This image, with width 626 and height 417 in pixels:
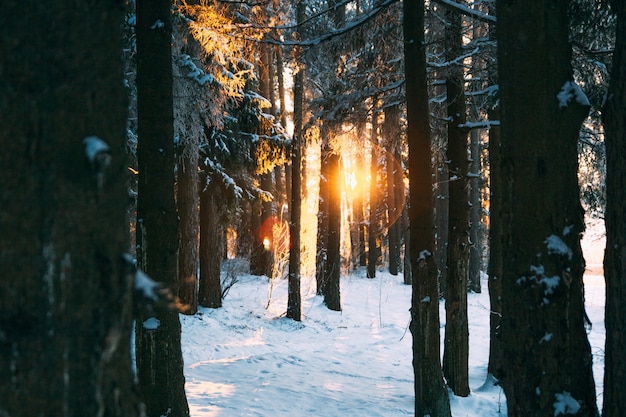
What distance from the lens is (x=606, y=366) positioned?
3771 mm

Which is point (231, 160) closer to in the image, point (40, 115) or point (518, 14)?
point (518, 14)

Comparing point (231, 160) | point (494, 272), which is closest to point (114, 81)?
point (494, 272)

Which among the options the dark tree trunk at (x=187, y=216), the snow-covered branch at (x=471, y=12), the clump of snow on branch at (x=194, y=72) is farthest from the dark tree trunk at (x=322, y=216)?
the snow-covered branch at (x=471, y=12)

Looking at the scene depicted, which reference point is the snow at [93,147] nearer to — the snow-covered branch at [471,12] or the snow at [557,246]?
the snow at [557,246]

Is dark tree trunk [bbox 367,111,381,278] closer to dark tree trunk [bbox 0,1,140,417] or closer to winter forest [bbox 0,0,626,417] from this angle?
winter forest [bbox 0,0,626,417]

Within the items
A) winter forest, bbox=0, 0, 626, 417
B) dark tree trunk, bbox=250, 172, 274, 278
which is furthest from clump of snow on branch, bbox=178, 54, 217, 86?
→ dark tree trunk, bbox=250, 172, 274, 278

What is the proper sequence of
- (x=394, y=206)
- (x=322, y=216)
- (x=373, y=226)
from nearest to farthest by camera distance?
(x=322, y=216), (x=373, y=226), (x=394, y=206)

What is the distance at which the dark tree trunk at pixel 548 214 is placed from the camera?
11.1 ft

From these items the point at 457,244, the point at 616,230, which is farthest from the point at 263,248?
the point at 616,230

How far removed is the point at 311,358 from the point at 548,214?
8.25 m

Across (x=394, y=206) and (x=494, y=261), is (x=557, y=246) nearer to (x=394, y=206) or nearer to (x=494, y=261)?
(x=494, y=261)

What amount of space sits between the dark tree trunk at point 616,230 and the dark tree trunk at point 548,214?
15.5 inches

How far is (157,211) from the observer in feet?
15.9

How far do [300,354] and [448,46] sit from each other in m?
6.83
